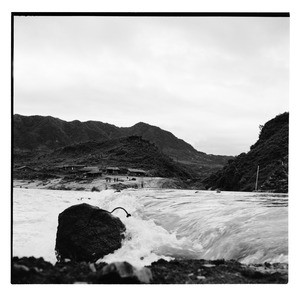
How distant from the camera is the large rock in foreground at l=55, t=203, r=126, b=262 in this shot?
6484 millimetres

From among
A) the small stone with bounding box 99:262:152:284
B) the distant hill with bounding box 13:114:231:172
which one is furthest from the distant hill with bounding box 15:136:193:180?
the small stone with bounding box 99:262:152:284

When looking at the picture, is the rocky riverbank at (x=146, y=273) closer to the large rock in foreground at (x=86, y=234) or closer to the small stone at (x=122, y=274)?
the small stone at (x=122, y=274)

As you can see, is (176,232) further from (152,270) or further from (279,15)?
(279,15)

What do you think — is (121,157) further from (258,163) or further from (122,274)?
(122,274)

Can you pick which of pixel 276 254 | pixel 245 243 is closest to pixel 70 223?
pixel 245 243

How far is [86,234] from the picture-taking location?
6.65 meters

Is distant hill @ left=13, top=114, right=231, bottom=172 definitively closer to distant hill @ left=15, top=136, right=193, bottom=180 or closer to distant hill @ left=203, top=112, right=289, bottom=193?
distant hill @ left=15, top=136, right=193, bottom=180

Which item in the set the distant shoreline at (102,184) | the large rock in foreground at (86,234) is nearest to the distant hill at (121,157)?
the distant shoreline at (102,184)

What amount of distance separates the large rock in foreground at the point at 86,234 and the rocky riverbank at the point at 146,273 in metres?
1.58

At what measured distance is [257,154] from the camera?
3014 cm

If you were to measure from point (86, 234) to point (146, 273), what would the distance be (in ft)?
8.63

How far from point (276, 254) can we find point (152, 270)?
2.25 metres

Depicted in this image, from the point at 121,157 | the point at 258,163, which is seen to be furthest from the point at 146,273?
the point at 121,157

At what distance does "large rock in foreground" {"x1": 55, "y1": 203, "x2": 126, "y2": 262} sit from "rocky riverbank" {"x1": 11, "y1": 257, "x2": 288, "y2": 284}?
1.58 meters
